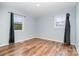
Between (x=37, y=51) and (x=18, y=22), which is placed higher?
(x=18, y=22)

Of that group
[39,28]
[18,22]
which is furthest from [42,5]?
[39,28]

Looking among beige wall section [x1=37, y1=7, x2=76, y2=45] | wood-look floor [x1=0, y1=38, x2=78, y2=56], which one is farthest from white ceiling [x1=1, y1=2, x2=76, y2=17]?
wood-look floor [x1=0, y1=38, x2=78, y2=56]

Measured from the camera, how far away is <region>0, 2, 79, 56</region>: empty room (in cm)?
326

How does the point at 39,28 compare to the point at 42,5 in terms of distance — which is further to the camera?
the point at 39,28

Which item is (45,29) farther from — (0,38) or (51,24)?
(0,38)

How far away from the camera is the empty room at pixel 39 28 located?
128 inches

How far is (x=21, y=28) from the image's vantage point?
4949 mm

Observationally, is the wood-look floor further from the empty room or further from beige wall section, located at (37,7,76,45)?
beige wall section, located at (37,7,76,45)

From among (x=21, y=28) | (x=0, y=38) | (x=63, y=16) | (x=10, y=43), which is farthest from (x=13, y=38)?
(x=63, y=16)

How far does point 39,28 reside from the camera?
6145 millimetres

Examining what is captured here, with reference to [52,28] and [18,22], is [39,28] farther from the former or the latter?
[18,22]

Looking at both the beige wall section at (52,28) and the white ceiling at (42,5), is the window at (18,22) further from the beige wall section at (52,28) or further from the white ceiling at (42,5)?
the beige wall section at (52,28)

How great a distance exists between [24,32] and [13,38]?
118cm

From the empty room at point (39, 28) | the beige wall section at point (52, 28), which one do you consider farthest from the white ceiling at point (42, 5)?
the beige wall section at point (52, 28)
